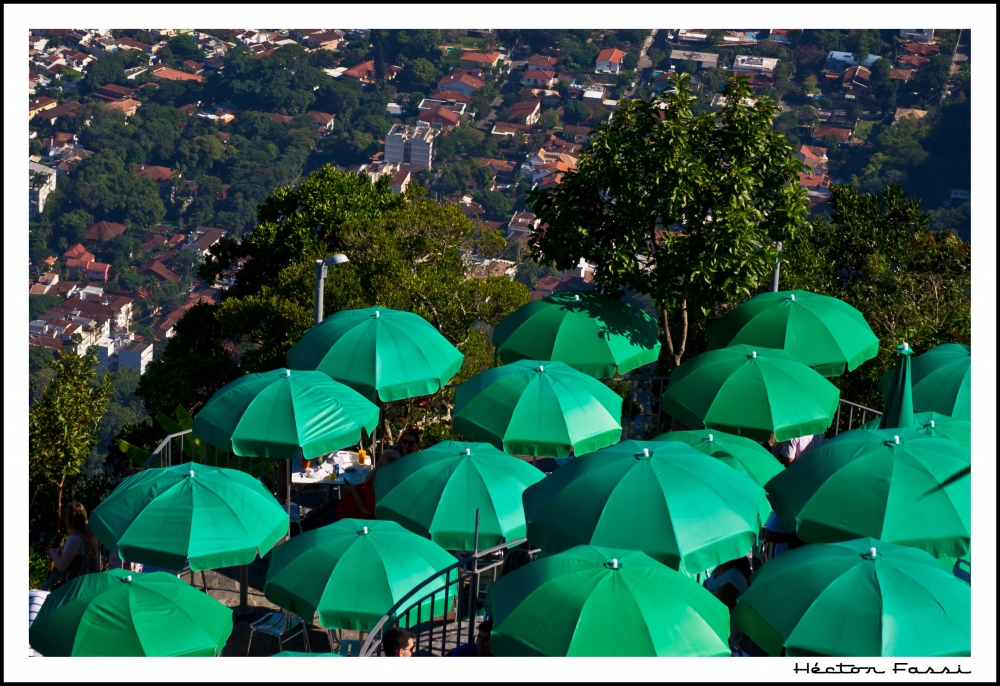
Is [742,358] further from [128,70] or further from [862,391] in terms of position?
[128,70]

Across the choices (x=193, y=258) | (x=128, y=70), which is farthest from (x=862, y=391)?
(x=128, y=70)

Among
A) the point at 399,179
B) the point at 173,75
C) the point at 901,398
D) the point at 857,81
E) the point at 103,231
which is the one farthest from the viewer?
the point at 173,75

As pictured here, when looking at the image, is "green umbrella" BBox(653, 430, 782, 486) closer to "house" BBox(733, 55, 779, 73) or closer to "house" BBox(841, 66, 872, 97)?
"house" BBox(841, 66, 872, 97)

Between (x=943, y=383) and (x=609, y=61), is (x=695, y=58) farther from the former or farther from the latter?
(x=943, y=383)

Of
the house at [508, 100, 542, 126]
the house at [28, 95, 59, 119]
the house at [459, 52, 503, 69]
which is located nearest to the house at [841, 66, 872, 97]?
the house at [508, 100, 542, 126]

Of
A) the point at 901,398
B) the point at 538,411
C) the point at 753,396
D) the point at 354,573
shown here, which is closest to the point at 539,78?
the point at 753,396

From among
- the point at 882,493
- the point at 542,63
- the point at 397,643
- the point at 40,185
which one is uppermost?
the point at 882,493

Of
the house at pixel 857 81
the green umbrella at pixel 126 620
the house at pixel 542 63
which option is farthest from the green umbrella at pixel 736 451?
the house at pixel 542 63
